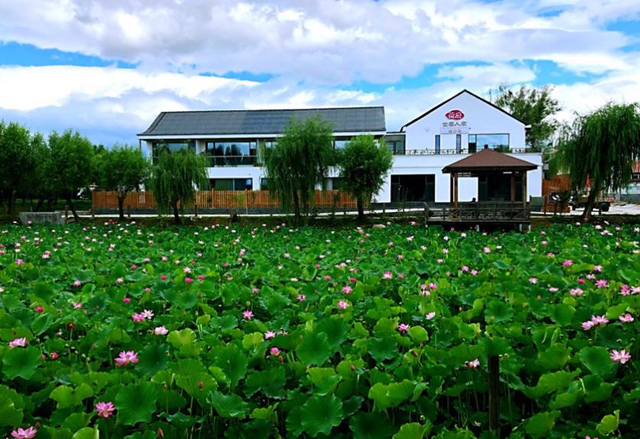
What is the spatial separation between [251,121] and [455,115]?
47.4 ft

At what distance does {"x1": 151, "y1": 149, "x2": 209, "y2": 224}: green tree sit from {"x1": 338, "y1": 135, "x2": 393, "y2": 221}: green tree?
239 inches

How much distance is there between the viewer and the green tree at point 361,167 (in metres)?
22.6

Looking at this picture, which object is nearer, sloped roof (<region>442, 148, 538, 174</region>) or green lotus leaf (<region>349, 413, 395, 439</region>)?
green lotus leaf (<region>349, 413, 395, 439</region>)

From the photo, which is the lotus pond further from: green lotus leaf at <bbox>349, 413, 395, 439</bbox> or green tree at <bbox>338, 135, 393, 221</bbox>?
green tree at <bbox>338, 135, 393, 221</bbox>

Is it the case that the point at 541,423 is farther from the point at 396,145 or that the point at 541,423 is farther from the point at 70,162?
the point at 396,145

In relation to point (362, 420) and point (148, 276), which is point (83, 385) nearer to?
point (362, 420)

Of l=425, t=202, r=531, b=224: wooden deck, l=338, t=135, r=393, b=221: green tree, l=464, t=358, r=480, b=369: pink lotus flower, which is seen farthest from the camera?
l=338, t=135, r=393, b=221: green tree

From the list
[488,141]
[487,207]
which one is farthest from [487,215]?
[488,141]

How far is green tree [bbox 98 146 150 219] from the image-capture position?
2616cm

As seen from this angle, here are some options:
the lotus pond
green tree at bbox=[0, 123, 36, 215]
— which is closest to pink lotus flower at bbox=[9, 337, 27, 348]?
the lotus pond

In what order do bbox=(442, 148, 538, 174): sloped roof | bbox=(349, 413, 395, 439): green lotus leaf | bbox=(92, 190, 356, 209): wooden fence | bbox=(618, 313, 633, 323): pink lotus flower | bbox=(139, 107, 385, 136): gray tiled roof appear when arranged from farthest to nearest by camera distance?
1. bbox=(139, 107, 385, 136): gray tiled roof
2. bbox=(92, 190, 356, 209): wooden fence
3. bbox=(442, 148, 538, 174): sloped roof
4. bbox=(618, 313, 633, 323): pink lotus flower
5. bbox=(349, 413, 395, 439): green lotus leaf

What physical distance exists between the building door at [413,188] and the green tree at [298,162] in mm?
15340

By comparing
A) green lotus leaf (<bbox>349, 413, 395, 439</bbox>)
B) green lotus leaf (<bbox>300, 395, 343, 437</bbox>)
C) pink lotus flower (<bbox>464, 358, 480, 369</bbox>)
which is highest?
pink lotus flower (<bbox>464, 358, 480, 369</bbox>)

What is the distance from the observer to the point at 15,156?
25547 millimetres
